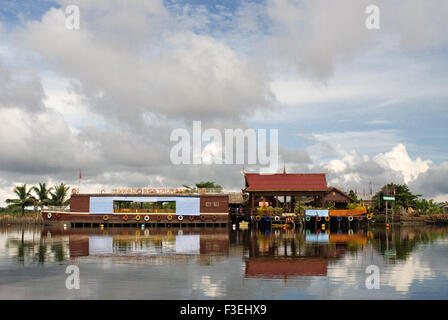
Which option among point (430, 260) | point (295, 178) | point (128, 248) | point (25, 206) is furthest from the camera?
point (25, 206)

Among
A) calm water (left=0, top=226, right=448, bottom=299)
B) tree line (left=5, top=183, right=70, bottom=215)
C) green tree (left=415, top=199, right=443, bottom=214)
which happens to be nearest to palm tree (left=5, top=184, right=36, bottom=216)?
tree line (left=5, top=183, right=70, bottom=215)

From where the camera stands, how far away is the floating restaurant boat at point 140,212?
56.8m

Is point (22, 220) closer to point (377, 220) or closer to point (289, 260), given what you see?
point (289, 260)

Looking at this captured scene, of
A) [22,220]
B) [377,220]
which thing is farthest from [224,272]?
[22,220]

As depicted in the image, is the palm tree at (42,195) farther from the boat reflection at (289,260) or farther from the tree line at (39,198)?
the boat reflection at (289,260)

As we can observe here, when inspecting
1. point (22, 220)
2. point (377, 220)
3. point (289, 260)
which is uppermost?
point (289, 260)

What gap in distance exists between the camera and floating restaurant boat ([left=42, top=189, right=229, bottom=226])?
56.8 meters

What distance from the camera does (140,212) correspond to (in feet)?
189

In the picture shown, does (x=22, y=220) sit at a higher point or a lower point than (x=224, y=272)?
lower

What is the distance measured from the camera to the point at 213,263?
21062 mm

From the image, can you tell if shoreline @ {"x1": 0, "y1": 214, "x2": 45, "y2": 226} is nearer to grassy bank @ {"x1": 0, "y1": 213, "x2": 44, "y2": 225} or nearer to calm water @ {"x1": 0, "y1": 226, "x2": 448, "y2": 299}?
grassy bank @ {"x1": 0, "y1": 213, "x2": 44, "y2": 225}
